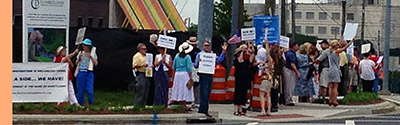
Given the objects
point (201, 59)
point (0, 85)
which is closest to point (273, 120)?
point (201, 59)

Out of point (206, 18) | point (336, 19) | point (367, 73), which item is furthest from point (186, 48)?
point (336, 19)

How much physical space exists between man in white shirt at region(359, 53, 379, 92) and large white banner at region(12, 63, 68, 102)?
38.1 feet

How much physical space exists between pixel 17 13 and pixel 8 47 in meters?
29.0

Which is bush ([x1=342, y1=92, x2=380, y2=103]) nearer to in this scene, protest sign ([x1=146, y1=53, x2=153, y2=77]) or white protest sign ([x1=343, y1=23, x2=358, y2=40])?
white protest sign ([x1=343, y1=23, x2=358, y2=40])

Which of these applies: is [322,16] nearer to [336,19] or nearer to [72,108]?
[336,19]

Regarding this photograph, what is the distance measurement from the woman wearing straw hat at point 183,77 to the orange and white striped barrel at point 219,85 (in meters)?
2.42

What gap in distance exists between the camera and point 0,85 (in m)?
8.14

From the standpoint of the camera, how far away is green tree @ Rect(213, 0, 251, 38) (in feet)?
180

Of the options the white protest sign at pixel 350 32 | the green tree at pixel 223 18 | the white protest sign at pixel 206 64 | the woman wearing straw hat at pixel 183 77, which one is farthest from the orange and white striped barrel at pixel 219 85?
the green tree at pixel 223 18

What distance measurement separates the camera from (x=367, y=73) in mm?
24844

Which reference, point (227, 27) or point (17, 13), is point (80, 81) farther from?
point (227, 27)

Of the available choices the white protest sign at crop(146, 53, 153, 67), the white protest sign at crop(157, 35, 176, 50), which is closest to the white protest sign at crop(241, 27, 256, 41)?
the white protest sign at crop(157, 35, 176, 50)

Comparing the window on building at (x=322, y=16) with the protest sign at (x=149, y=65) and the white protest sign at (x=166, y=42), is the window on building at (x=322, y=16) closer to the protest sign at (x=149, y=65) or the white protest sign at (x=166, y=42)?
the protest sign at (x=149, y=65)

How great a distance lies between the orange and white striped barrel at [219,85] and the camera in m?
19.3
